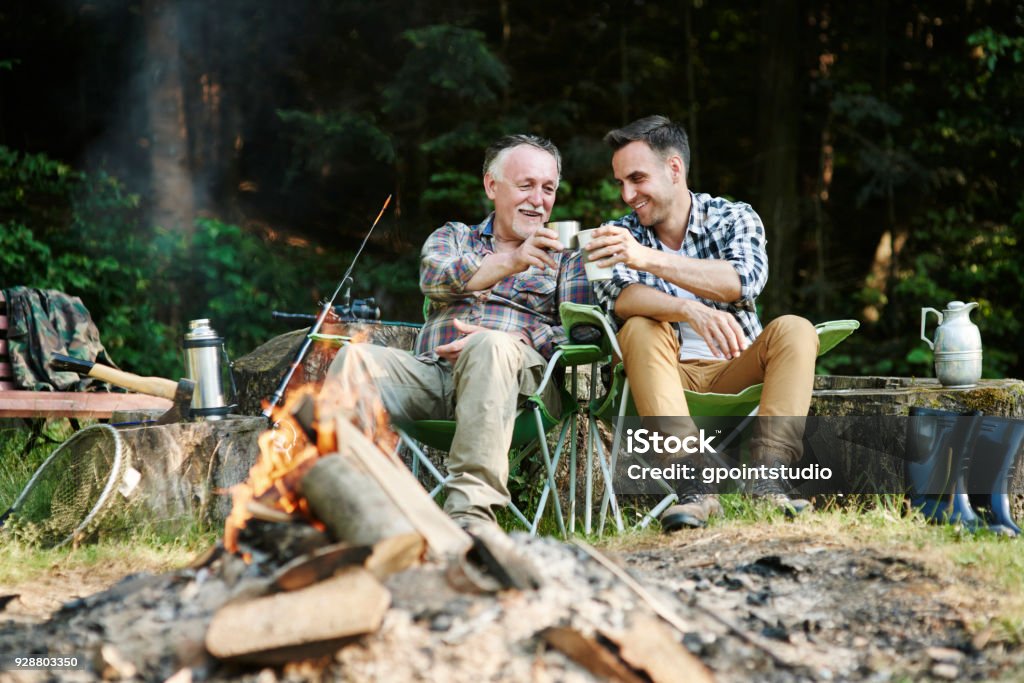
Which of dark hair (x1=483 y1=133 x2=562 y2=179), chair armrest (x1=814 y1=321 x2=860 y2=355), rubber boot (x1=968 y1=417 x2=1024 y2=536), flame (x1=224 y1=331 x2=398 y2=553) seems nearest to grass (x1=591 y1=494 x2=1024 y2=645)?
rubber boot (x1=968 y1=417 x2=1024 y2=536)

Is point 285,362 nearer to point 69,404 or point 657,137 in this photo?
point 69,404

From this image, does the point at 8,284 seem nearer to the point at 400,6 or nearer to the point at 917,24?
the point at 400,6

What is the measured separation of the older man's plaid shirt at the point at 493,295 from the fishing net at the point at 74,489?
0.97 meters

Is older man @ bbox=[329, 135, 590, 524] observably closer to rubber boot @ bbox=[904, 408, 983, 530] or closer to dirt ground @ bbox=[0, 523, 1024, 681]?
dirt ground @ bbox=[0, 523, 1024, 681]

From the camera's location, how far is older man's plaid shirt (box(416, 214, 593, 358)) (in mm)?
3141

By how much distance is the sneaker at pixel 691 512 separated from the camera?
2541 mm

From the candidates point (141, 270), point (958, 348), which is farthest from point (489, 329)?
point (141, 270)

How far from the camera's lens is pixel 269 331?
276 inches

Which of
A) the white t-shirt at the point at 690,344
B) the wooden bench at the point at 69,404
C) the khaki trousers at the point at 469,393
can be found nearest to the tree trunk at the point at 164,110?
the wooden bench at the point at 69,404

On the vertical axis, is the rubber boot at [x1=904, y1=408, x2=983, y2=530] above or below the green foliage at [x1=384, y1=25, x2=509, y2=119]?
below

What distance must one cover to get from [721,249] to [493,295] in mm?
734

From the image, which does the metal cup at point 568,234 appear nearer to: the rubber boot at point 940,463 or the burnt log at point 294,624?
the rubber boot at point 940,463

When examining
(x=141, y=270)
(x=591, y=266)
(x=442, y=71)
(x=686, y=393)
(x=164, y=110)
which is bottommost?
(x=686, y=393)

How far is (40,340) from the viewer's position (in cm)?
455
